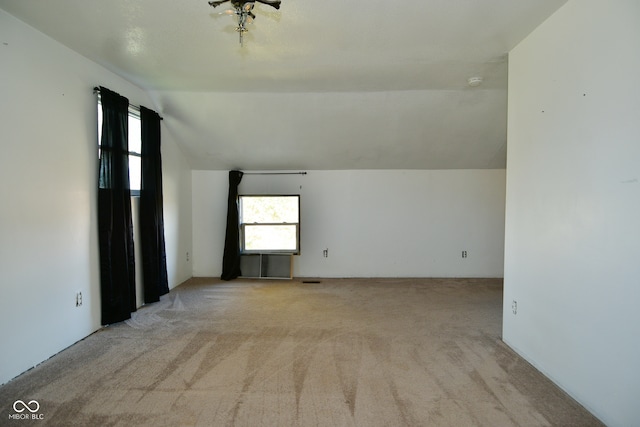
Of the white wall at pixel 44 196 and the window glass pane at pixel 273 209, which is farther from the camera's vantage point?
the window glass pane at pixel 273 209

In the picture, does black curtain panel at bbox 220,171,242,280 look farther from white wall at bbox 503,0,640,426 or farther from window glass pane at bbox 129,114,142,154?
white wall at bbox 503,0,640,426

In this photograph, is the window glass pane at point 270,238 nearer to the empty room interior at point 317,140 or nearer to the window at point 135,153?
the empty room interior at point 317,140

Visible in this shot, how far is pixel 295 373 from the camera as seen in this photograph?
2.52 metres

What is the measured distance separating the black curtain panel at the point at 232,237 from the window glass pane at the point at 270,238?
0.53 ft

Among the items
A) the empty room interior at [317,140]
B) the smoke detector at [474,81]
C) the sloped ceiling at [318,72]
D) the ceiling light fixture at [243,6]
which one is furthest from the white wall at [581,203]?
the ceiling light fixture at [243,6]

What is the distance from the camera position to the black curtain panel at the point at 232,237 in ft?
17.4

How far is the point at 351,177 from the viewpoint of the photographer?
5.53m

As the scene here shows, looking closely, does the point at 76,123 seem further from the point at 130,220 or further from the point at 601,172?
the point at 601,172

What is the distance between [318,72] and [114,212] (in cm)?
246

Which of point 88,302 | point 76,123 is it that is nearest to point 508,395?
point 88,302

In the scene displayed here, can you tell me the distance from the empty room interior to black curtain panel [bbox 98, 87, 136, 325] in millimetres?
26

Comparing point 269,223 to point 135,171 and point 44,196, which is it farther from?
point 44,196

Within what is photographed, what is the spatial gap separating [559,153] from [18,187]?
3.88 metres

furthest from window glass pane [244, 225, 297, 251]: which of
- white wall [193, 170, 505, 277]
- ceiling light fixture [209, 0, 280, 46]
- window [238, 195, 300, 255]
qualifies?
ceiling light fixture [209, 0, 280, 46]
